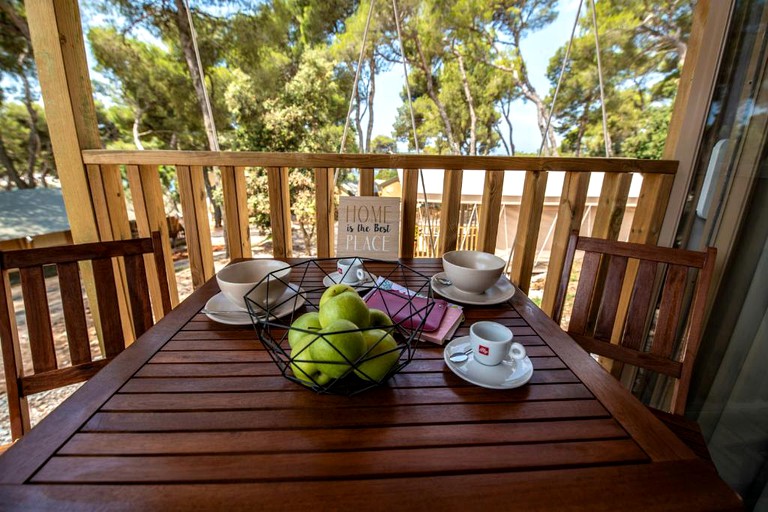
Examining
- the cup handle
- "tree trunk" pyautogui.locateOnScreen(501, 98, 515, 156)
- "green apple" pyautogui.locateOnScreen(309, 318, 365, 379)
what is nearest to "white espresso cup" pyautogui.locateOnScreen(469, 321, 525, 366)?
the cup handle

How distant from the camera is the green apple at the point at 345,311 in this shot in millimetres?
520

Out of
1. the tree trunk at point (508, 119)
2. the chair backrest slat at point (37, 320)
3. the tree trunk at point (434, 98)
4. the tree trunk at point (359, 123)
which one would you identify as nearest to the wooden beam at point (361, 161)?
the chair backrest slat at point (37, 320)

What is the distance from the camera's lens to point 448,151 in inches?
290

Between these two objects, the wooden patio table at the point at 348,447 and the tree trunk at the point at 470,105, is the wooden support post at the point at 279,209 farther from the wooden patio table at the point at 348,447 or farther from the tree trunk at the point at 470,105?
the tree trunk at the point at 470,105

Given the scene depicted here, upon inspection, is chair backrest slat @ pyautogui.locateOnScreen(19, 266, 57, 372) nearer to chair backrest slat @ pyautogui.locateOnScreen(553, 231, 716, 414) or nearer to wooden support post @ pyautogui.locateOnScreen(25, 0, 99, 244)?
wooden support post @ pyautogui.locateOnScreen(25, 0, 99, 244)

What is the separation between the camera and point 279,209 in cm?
145

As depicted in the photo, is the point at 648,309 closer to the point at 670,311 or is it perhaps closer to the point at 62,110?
the point at 670,311

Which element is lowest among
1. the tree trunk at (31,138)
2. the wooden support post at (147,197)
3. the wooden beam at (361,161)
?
the wooden support post at (147,197)

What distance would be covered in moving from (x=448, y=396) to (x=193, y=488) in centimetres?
36

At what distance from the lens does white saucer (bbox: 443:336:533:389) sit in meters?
0.54

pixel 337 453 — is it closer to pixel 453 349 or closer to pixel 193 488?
pixel 193 488

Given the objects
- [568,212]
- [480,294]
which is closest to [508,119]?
[568,212]

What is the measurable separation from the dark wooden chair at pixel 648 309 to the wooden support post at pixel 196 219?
1488 mm

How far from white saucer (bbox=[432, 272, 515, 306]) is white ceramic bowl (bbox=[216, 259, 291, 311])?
1.39 feet
